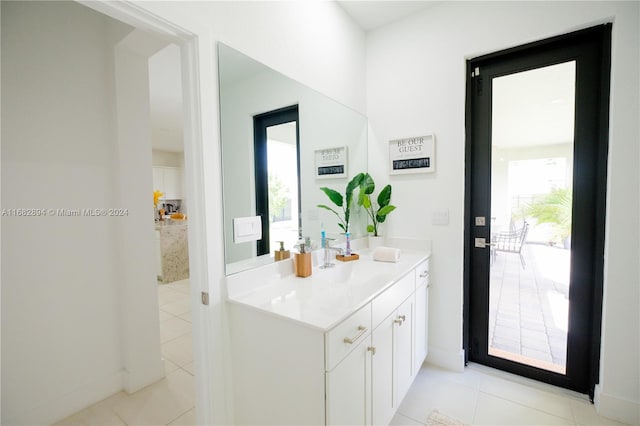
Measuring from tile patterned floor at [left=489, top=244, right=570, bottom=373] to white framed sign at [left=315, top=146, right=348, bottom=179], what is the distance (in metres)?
1.44

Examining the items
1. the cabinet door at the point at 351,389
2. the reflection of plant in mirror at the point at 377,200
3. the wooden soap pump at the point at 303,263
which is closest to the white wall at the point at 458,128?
the reflection of plant in mirror at the point at 377,200

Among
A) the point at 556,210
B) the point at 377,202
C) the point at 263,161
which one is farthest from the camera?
the point at 377,202

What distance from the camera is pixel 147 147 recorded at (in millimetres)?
2094

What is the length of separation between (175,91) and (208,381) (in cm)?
349

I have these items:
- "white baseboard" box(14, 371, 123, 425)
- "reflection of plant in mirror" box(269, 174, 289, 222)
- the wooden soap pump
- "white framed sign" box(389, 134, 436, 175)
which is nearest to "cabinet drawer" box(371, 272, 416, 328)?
the wooden soap pump

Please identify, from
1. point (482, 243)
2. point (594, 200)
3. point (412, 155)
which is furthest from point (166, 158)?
point (594, 200)

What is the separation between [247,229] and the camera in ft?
5.02

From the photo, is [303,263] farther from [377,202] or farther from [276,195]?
[377,202]

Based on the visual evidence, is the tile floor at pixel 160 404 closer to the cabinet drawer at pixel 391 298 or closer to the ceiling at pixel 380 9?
the cabinet drawer at pixel 391 298

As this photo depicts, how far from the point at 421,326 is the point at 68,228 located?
2530 millimetres

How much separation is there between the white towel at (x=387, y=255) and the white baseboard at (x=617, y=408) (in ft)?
4.85

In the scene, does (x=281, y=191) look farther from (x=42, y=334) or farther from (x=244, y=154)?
(x=42, y=334)

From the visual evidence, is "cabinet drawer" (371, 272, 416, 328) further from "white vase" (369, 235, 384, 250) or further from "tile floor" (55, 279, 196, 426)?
"tile floor" (55, 279, 196, 426)

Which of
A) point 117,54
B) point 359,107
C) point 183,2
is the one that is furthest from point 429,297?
point 117,54
